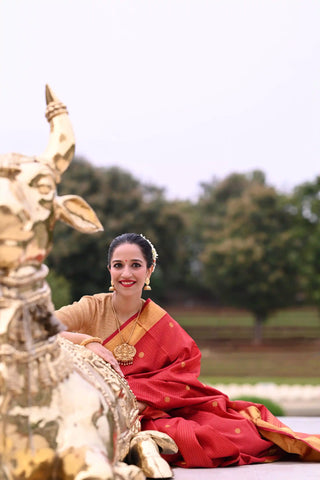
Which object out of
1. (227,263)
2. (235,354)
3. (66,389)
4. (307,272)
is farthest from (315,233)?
(66,389)

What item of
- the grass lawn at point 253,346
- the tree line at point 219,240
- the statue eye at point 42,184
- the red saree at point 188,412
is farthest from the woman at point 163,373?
the tree line at point 219,240

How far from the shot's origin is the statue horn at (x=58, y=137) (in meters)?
2.72

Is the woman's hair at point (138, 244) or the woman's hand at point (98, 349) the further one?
the woman's hair at point (138, 244)

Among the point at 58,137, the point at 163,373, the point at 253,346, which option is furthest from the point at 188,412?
the point at 253,346

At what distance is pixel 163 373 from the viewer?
405cm

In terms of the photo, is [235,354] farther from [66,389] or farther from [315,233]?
[66,389]

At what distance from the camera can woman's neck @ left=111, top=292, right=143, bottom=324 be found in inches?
165

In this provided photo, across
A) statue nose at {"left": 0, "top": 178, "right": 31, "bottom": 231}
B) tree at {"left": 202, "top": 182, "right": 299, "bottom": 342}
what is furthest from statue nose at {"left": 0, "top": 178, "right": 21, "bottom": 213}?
tree at {"left": 202, "top": 182, "right": 299, "bottom": 342}

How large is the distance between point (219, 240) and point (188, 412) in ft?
70.5

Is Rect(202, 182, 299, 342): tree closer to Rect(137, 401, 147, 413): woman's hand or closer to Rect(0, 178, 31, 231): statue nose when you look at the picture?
Rect(137, 401, 147, 413): woman's hand

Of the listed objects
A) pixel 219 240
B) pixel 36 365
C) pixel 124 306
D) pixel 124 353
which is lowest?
pixel 124 353

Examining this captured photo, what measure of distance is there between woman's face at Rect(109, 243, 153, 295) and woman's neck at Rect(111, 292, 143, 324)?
7 centimetres

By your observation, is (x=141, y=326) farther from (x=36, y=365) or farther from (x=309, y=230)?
(x=309, y=230)

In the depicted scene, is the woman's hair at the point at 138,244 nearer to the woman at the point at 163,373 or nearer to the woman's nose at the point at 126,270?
the woman at the point at 163,373
